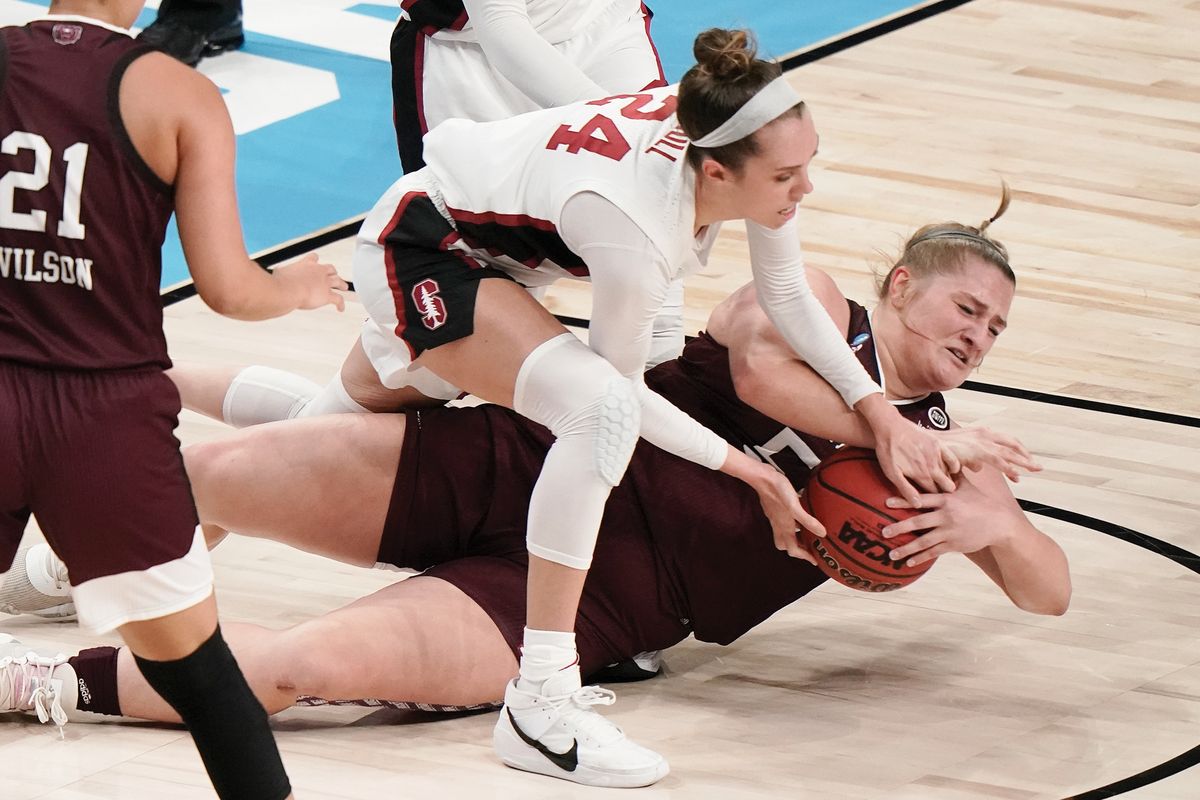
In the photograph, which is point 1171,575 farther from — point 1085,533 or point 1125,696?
point 1125,696

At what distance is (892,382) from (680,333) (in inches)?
25.8

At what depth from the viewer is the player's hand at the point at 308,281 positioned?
2635 millimetres

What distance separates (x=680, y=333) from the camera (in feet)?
13.4

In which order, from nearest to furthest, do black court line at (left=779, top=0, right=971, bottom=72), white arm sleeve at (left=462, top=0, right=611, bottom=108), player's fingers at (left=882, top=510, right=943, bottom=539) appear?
1. player's fingers at (left=882, top=510, right=943, bottom=539)
2. white arm sleeve at (left=462, top=0, right=611, bottom=108)
3. black court line at (left=779, top=0, right=971, bottom=72)

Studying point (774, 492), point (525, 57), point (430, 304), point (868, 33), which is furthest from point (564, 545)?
point (868, 33)

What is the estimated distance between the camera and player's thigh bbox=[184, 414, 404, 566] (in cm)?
342

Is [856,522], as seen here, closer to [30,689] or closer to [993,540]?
[993,540]

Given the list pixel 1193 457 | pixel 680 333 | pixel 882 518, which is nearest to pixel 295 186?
pixel 680 333

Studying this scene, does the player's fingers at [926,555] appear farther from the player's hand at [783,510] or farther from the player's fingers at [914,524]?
the player's hand at [783,510]

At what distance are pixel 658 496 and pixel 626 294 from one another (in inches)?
20.4

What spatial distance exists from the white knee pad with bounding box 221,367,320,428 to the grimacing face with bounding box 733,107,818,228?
117 cm

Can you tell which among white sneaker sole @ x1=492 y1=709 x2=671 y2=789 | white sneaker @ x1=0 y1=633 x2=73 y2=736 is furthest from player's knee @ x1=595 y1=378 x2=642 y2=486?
white sneaker @ x1=0 y1=633 x2=73 y2=736

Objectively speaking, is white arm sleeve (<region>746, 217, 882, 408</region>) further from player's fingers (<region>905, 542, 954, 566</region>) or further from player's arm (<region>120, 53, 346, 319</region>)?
player's arm (<region>120, 53, 346, 319</region>)

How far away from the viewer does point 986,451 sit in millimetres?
3312
